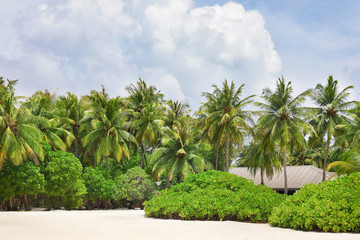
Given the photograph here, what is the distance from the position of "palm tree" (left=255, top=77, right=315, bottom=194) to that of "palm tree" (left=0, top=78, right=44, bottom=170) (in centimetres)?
1827

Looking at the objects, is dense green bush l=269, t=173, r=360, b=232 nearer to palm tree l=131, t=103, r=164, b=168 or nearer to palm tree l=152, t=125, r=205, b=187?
palm tree l=152, t=125, r=205, b=187

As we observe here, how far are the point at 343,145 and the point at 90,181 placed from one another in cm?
2252

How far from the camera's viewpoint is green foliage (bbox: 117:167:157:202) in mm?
29922

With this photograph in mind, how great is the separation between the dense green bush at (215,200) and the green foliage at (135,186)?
14.5 meters

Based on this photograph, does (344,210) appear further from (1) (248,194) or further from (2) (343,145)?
(2) (343,145)

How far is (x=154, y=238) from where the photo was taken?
323 inches

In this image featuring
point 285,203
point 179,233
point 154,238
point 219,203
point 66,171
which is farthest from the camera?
point 66,171

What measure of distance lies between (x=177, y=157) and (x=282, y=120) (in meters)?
9.78

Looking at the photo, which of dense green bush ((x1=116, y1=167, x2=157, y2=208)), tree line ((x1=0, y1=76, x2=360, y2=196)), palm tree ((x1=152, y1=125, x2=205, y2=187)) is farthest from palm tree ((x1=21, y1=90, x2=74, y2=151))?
palm tree ((x1=152, y1=125, x2=205, y2=187))

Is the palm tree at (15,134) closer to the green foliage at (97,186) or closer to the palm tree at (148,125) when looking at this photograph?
the green foliage at (97,186)

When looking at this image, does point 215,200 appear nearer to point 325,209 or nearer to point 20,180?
point 325,209

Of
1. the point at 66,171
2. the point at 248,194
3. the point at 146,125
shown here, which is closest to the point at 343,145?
the point at 146,125

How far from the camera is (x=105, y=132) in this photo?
31219mm

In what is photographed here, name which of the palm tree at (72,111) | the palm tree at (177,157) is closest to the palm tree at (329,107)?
the palm tree at (177,157)
